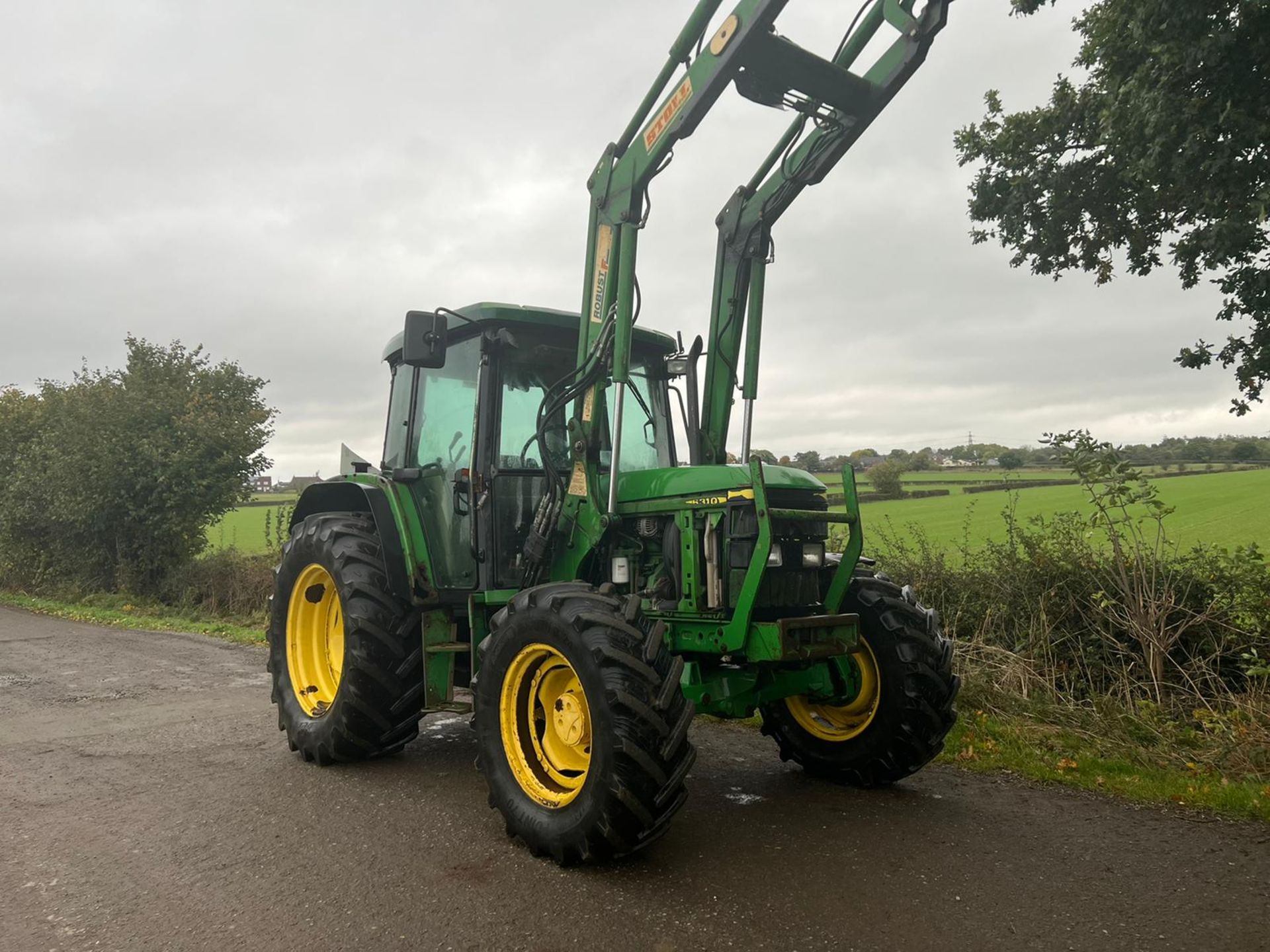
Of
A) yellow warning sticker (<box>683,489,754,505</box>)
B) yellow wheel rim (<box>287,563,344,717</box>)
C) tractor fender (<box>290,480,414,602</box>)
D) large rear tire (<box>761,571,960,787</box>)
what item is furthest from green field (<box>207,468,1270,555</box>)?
yellow wheel rim (<box>287,563,344,717</box>)

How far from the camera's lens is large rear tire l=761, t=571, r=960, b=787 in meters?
4.43

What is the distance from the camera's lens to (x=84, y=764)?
523 cm

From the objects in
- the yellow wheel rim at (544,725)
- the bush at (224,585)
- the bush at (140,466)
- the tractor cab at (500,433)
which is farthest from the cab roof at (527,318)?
the bush at (140,466)

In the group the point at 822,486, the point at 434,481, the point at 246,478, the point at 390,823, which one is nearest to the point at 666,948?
the point at 390,823

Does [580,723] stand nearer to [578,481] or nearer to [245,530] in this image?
[578,481]

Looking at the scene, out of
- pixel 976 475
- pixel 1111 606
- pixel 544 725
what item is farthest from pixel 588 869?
pixel 976 475

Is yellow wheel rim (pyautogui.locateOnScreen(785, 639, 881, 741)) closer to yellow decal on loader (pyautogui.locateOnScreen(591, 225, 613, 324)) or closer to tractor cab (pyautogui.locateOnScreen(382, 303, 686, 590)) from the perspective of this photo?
tractor cab (pyautogui.locateOnScreen(382, 303, 686, 590))

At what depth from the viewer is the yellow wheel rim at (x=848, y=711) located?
464 cm

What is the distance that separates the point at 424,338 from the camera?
4688 millimetres

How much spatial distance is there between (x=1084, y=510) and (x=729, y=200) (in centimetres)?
852

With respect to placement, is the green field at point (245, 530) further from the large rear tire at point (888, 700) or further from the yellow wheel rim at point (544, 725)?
the large rear tire at point (888, 700)

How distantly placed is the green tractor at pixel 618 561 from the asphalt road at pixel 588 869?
10.4 inches

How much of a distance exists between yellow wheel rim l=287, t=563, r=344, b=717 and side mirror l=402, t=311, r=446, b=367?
1.74m

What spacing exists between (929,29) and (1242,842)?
3716mm
